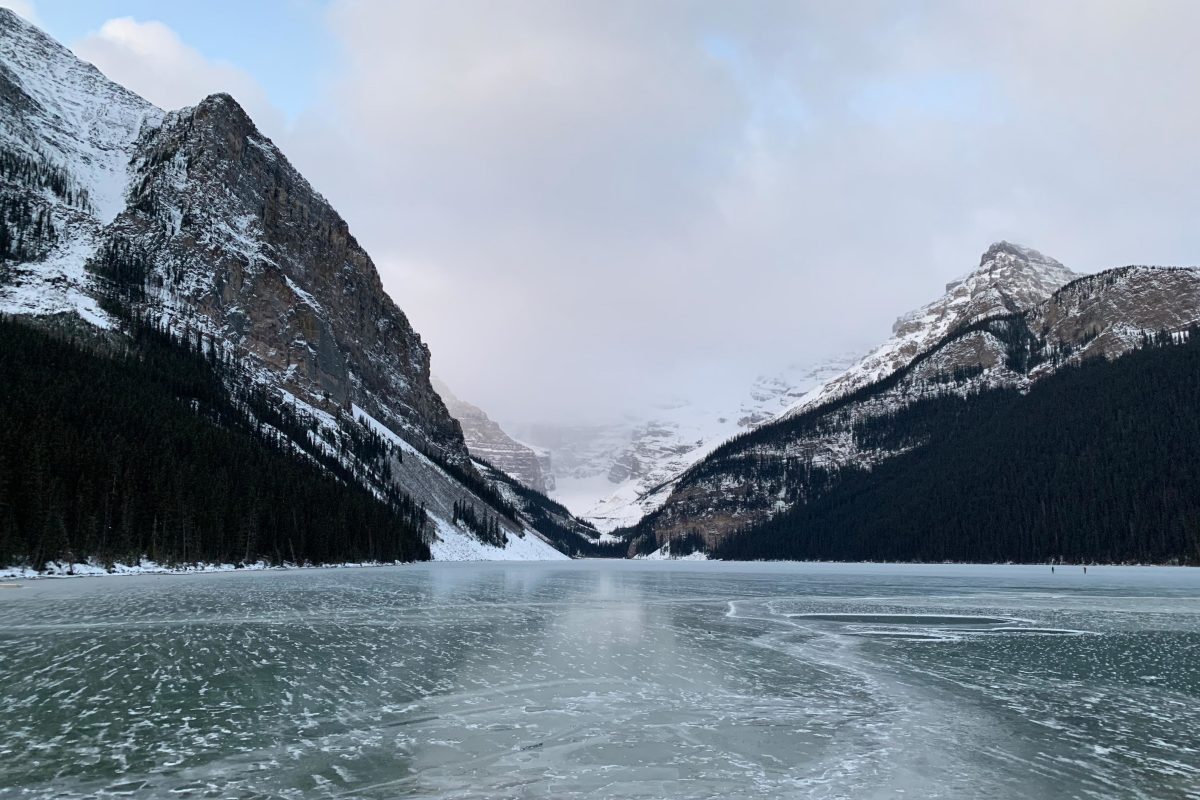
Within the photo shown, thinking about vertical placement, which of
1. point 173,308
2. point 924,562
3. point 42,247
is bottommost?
point 924,562

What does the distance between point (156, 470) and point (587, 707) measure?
85.9 metres

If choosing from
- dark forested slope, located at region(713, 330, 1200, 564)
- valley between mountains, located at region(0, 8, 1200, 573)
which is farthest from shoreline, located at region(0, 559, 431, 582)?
dark forested slope, located at region(713, 330, 1200, 564)

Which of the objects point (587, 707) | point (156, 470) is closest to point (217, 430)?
point (156, 470)

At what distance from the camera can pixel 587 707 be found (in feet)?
59.9

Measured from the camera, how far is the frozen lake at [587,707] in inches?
490

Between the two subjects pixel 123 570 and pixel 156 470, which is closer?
pixel 123 570

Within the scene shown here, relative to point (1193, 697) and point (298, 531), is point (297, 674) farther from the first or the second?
point (298, 531)

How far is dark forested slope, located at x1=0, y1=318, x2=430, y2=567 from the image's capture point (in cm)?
7088

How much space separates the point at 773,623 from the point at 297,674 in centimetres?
2460

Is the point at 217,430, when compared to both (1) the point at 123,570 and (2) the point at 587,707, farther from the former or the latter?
(2) the point at 587,707

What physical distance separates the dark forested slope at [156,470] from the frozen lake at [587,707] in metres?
40.8

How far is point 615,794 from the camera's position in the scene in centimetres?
1174

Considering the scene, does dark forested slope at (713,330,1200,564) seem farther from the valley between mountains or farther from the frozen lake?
the frozen lake

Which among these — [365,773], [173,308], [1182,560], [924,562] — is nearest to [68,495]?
[365,773]
